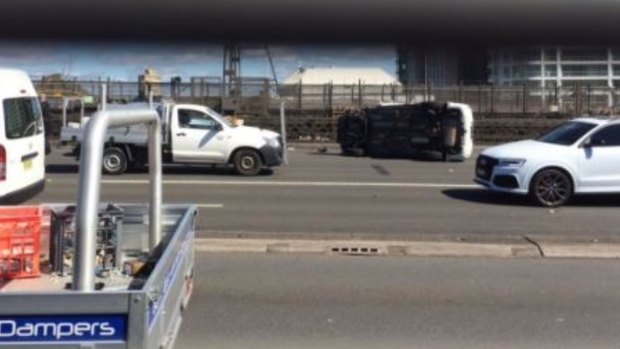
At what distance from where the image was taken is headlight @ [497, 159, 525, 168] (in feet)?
47.3

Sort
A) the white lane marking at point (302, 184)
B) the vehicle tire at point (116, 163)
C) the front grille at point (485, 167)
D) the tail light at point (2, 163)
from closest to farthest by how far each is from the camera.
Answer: the tail light at point (2, 163) < the front grille at point (485, 167) < the white lane marking at point (302, 184) < the vehicle tire at point (116, 163)

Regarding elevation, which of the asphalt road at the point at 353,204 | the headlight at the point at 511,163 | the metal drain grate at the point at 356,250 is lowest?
the metal drain grate at the point at 356,250

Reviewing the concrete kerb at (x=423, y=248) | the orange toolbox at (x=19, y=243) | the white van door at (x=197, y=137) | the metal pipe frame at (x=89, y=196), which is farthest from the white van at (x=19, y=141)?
the metal pipe frame at (x=89, y=196)

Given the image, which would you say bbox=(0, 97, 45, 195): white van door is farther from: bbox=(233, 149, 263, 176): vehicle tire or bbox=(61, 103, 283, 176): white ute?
bbox=(233, 149, 263, 176): vehicle tire

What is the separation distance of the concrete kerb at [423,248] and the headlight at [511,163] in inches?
181

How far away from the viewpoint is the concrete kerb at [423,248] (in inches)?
374

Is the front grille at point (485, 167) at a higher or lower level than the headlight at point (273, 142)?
lower

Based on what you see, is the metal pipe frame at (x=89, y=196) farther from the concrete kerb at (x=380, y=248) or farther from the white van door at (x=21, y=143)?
the white van door at (x=21, y=143)

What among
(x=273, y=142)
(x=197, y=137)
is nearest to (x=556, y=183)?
(x=273, y=142)

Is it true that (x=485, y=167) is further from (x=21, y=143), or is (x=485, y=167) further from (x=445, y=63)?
(x=445, y=63)

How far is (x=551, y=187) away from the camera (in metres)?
14.2

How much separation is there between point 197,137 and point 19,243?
1634cm

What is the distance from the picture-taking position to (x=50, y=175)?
1847 centimetres

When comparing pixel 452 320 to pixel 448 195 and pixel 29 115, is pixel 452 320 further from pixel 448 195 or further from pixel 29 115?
pixel 448 195
